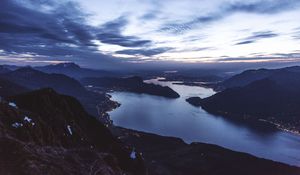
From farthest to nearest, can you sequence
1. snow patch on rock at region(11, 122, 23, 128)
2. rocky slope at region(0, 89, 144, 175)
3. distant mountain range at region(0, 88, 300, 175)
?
snow patch on rock at region(11, 122, 23, 128) < distant mountain range at region(0, 88, 300, 175) < rocky slope at region(0, 89, 144, 175)

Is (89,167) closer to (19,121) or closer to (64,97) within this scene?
(19,121)

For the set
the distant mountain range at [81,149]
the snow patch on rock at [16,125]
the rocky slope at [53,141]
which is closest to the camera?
the rocky slope at [53,141]

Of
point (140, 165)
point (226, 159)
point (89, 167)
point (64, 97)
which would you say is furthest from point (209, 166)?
point (89, 167)

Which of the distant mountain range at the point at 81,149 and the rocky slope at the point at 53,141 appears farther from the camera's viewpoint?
the distant mountain range at the point at 81,149

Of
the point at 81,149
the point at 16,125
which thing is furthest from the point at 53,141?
the point at 81,149

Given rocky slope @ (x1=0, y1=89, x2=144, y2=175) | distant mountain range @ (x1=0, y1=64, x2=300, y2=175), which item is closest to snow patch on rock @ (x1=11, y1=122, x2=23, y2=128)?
rocky slope @ (x1=0, y1=89, x2=144, y2=175)

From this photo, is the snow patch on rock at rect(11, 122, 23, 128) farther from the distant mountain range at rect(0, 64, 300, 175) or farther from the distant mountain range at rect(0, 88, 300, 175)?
the distant mountain range at rect(0, 64, 300, 175)

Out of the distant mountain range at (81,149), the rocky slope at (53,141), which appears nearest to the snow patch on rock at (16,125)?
the rocky slope at (53,141)

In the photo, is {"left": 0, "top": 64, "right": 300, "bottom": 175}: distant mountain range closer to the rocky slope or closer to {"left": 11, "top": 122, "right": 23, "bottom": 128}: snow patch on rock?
the rocky slope

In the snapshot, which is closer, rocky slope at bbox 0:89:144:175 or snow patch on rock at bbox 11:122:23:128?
rocky slope at bbox 0:89:144:175

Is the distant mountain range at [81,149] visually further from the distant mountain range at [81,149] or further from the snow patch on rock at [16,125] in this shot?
the snow patch on rock at [16,125]

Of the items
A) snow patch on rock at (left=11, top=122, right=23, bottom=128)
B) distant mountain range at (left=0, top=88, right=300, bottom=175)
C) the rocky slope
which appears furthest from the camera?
snow patch on rock at (left=11, top=122, right=23, bottom=128)
